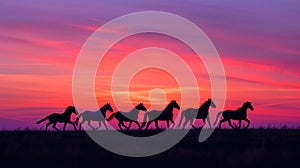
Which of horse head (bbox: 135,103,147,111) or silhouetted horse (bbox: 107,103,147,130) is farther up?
horse head (bbox: 135,103,147,111)

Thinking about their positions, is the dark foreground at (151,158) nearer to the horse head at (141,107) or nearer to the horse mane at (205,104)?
the horse mane at (205,104)

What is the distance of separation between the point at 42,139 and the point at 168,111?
10.6 metres

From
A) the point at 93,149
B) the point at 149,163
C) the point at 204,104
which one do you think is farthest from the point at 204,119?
the point at 149,163

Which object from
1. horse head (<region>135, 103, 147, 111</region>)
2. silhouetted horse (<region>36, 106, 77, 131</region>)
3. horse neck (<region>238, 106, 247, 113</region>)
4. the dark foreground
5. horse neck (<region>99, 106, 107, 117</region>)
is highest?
horse head (<region>135, 103, 147, 111</region>)

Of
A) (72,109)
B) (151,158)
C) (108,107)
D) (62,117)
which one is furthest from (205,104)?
(151,158)

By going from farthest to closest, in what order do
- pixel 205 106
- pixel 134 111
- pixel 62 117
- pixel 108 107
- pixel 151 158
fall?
1. pixel 108 107
2. pixel 134 111
3. pixel 62 117
4. pixel 205 106
5. pixel 151 158

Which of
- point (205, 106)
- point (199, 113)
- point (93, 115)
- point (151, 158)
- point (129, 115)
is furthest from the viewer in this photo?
point (93, 115)

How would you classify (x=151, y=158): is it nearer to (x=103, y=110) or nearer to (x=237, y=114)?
(x=237, y=114)

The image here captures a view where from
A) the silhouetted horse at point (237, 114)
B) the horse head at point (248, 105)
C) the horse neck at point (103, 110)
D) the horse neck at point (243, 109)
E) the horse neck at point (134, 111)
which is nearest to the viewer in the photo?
the silhouetted horse at point (237, 114)

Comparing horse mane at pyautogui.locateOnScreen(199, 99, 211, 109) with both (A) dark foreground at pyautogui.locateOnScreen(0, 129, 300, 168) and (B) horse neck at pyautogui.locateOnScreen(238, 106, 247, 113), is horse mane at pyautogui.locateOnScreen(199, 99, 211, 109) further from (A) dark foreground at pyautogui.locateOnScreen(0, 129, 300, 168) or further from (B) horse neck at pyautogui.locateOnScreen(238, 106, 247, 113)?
(A) dark foreground at pyautogui.locateOnScreen(0, 129, 300, 168)

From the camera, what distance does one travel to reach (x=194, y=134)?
1427 inches

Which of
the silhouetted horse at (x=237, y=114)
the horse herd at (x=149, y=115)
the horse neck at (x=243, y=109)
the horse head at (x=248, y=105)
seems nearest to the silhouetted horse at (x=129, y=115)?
the horse herd at (x=149, y=115)

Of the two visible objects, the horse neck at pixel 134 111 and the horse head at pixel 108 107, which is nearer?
the horse neck at pixel 134 111

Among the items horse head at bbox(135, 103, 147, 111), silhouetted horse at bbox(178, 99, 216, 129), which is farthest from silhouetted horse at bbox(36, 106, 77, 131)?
silhouetted horse at bbox(178, 99, 216, 129)
